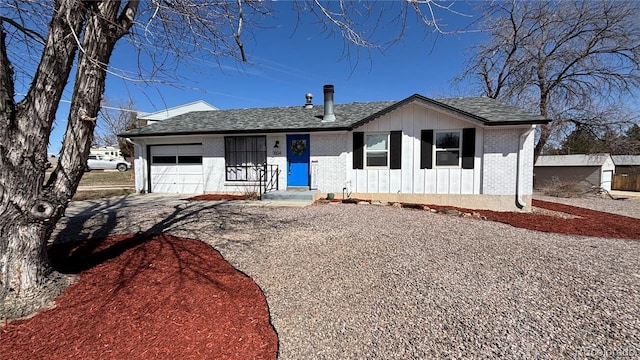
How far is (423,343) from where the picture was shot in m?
2.63

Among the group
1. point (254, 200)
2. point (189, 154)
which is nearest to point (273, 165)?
point (254, 200)

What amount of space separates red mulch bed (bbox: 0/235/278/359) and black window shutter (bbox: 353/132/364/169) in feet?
24.4

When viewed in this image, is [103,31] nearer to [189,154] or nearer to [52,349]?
[52,349]

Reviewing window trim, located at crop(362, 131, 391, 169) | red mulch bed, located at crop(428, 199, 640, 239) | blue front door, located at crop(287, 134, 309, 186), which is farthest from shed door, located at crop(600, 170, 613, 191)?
blue front door, located at crop(287, 134, 309, 186)

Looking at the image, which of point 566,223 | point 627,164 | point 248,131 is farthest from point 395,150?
point 627,164

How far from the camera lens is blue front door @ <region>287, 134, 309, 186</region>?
1149 cm

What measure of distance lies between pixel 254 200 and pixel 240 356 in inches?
331

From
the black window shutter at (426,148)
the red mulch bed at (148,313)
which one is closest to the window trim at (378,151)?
the black window shutter at (426,148)

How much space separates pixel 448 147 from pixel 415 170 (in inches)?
54.2

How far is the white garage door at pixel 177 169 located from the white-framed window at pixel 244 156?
141 cm

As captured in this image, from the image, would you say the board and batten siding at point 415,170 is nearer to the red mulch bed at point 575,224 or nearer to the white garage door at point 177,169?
the red mulch bed at point 575,224

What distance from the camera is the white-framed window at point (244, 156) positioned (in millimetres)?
12055

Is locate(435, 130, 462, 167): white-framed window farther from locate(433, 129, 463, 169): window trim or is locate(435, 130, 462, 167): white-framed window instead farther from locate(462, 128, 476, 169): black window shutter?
locate(462, 128, 476, 169): black window shutter

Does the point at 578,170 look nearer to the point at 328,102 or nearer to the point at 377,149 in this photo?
the point at 377,149
